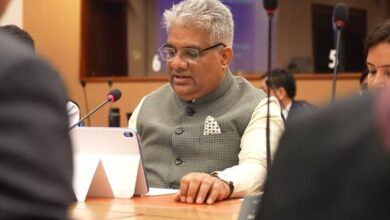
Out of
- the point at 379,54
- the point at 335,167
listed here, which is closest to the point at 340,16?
the point at 379,54

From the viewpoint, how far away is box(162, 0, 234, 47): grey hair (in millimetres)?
2688

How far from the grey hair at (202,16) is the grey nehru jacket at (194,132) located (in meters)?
0.20

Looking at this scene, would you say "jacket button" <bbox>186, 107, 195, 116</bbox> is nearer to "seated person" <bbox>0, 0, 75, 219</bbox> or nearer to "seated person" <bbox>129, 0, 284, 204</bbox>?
"seated person" <bbox>129, 0, 284, 204</bbox>

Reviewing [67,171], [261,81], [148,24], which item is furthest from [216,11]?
[148,24]

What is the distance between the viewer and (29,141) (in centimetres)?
66

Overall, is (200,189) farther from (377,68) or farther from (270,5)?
(377,68)

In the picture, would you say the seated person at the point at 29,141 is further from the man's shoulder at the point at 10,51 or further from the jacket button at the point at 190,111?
the jacket button at the point at 190,111

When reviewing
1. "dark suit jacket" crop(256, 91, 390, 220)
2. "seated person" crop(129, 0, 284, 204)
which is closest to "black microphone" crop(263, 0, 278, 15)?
"seated person" crop(129, 0, 284, 204)

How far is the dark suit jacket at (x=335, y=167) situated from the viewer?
46 centimetres

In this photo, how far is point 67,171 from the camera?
69 cm

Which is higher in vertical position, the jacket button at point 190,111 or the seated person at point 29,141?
the seated person at point 29,141

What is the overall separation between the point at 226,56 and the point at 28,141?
2240 mm

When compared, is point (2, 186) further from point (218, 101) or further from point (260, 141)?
point (218, 101)

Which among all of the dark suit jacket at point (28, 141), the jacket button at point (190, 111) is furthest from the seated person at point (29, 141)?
the jacket button at point (190, 111)
